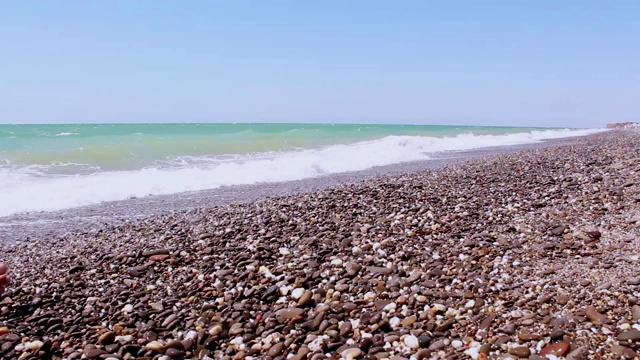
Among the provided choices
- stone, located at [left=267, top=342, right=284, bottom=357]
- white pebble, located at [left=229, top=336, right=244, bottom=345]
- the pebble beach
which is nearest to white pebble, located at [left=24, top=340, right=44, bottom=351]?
the pebble beach

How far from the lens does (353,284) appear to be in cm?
455

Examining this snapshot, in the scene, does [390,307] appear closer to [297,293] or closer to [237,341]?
[297,293]

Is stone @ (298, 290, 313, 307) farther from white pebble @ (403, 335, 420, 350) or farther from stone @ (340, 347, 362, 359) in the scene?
white pebble @ (403, 335, 420, 350)

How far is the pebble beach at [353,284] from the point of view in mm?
3475

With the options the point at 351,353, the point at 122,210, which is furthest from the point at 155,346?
the point at 122,210

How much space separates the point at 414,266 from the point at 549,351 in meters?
1.85

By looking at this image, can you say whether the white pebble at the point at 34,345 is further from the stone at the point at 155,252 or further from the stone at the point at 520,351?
the stone at the point at 520,351

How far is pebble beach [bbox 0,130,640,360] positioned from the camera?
3475mm

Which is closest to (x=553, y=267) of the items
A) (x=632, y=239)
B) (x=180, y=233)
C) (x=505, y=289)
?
(x=505, y=289)

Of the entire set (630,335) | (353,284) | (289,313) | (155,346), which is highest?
(630,335)

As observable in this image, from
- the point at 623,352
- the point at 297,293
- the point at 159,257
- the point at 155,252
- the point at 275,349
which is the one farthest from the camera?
the point at 155,252

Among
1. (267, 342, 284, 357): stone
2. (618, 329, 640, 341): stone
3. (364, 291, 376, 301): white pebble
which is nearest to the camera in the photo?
(618, 329, 640, 341): stone

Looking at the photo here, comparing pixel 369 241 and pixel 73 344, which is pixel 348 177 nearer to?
pixel 369 241

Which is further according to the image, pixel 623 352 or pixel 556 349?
pixel 556 349
